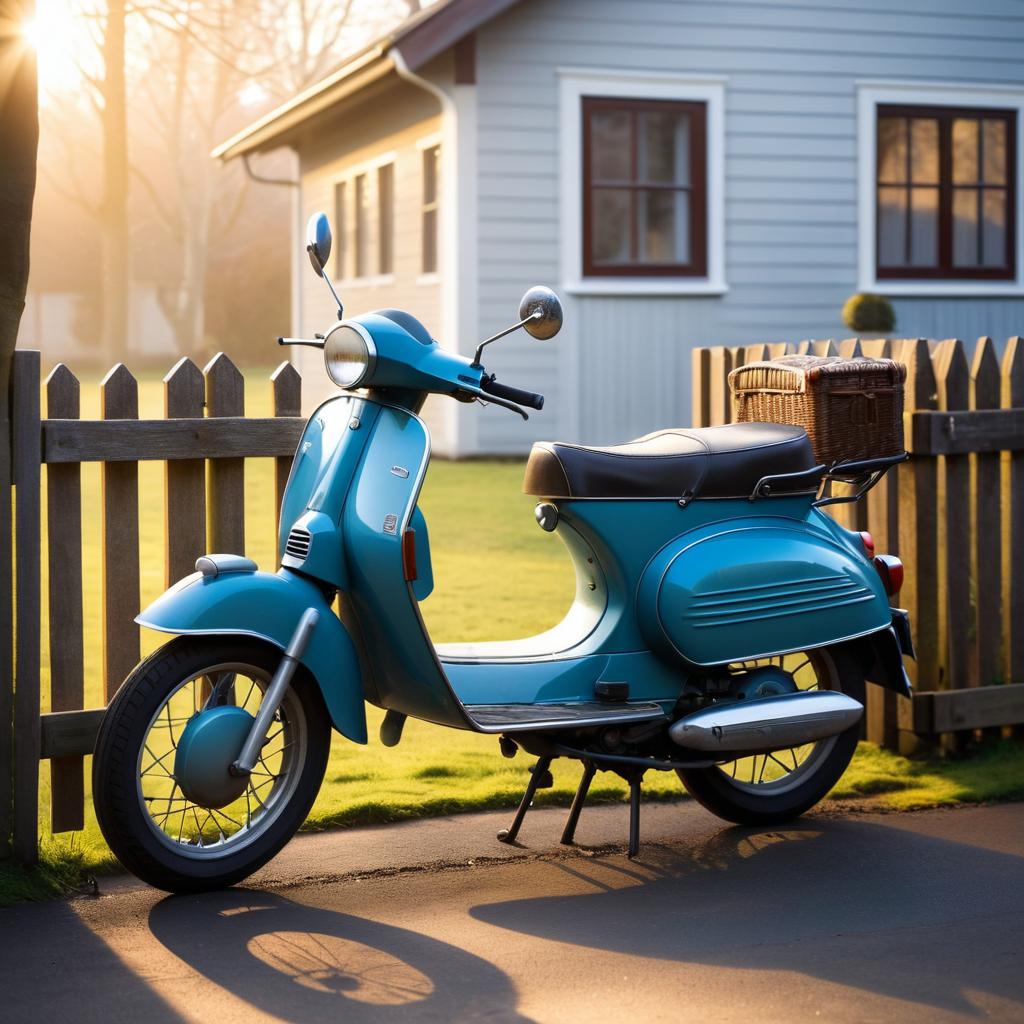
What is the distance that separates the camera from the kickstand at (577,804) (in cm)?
416

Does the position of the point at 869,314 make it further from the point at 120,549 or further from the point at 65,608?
the point at 65,608

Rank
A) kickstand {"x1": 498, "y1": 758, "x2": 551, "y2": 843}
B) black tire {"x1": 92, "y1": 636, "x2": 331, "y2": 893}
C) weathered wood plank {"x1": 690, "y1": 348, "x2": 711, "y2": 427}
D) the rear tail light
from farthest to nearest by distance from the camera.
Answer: weathered wood plank {"x1": 690, "y1": 348, "x2": 711, "y2": 427}
the rear tail light
kickstand {"x1": 498, "y1": 758, "x2": 551, "y2": 843}
black tire {"x1": 92, "y1": 636, "x2": 331, "y2": 893}

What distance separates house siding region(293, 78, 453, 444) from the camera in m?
15.3

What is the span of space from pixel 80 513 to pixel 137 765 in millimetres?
717

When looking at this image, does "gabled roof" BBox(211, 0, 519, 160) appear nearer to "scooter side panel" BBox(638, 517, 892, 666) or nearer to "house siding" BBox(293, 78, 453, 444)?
"house siding" BBox(293, 78, 453, 444)

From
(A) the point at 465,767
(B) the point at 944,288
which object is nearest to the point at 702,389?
(A) the point at 465,767

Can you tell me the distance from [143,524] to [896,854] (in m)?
8.68

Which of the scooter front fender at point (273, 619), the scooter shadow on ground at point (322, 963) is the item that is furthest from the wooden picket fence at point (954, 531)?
the scooter shadow on ground at point (322, 963)

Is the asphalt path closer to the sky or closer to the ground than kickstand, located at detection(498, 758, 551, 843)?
closer to the ground

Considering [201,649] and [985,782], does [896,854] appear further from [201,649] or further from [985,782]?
[201,649]

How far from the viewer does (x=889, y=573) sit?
15.1 feet

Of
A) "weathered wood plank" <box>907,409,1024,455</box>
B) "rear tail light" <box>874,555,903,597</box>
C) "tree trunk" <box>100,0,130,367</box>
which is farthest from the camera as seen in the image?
"tree trunk" <box>100,0,130,367</box>

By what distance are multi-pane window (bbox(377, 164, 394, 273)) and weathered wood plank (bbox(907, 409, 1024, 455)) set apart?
12.3 m

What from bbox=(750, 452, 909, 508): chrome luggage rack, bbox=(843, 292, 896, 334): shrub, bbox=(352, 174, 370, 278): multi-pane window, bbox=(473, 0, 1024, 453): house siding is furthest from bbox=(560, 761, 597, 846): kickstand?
bbox=(352, 174, 370, 278): multi-pane window
